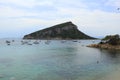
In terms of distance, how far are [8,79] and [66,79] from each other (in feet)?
27.0

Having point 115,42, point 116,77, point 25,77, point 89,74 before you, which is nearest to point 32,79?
point 25,77

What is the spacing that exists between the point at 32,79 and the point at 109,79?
11204 millimetres

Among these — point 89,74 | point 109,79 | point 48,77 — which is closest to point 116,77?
point 109,79

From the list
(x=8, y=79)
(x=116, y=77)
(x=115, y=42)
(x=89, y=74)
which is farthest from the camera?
(x=115, y=42)

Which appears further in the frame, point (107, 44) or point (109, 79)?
point (107, 44)

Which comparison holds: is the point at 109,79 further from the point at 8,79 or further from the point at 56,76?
the point at 8,79

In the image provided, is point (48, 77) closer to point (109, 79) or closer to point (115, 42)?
point (109, 79)

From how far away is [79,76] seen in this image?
109 feet

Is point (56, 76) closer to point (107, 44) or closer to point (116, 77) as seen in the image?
point (116, 77)

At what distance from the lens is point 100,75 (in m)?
34.4

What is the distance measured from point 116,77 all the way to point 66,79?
7.83 meters

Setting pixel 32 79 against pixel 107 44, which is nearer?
pixel 32 79

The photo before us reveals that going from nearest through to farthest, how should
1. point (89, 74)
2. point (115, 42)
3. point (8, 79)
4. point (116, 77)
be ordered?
point (8, 79)
point (116, 77)
point (89, 74)
point (115, 42)

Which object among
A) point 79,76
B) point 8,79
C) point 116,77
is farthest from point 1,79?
point 116,77
